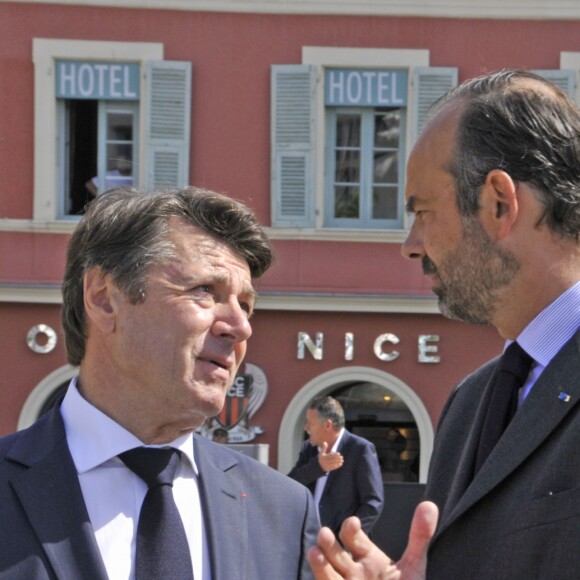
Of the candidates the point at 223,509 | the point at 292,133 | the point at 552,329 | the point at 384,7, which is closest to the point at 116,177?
the point at 292,133

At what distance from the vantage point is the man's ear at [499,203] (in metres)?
2.44

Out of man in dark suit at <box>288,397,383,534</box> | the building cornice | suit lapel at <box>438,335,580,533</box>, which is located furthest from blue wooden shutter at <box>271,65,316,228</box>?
suit lapel at <box>438,335,580,533</box>

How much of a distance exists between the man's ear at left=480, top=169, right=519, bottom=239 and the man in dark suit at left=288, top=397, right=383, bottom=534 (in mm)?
5833

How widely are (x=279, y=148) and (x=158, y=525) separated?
1189cm

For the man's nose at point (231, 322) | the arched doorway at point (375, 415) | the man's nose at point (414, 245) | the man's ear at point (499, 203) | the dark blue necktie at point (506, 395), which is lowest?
the arched doorway at point (375, 415)

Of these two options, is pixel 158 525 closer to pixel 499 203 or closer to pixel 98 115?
pixel 499 203

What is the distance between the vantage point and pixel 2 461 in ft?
8.33

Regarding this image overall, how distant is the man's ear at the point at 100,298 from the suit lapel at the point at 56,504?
26 centimetres

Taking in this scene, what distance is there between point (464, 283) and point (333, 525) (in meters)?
6.13

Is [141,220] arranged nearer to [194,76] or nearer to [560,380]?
[560,380]

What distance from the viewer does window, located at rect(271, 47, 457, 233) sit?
14.2 meters

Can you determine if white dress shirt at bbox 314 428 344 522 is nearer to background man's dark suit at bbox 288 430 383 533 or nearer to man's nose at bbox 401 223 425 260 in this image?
background man's dark suit at bbox 288 430 383 533

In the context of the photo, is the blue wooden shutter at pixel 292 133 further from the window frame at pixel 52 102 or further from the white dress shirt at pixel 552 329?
the white dress shirt at pixel 552 329

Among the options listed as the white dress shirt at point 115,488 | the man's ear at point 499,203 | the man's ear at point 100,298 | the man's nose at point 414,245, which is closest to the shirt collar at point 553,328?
the man's ear at point 499,203
